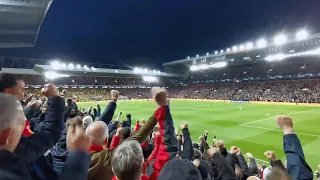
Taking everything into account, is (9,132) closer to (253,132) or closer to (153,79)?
(253,132)

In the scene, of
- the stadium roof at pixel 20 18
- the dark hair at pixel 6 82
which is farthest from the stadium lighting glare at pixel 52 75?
the dark hair at pixel 6 82

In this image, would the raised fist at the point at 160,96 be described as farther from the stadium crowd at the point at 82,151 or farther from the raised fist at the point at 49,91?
the raised fist at the point at 49,91

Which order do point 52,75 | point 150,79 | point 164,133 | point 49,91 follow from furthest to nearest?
1. point 150,79
2. point 52,75
3. point 164,133
4. point 49,91

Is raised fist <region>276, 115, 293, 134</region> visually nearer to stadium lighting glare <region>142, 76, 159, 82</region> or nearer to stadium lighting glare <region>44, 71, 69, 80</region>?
stadium lighting glare <region>44, 71, 69, 80</region>

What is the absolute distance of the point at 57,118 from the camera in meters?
2.06

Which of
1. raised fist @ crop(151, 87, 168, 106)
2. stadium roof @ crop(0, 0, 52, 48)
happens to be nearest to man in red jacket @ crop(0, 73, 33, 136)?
raised fist @ crop(151, 87, 168, 106)

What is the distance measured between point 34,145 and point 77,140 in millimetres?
426

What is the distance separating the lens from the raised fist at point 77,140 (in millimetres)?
1480

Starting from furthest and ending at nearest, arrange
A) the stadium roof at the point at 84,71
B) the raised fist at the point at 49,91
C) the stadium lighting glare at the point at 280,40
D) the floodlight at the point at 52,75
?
the floodlight at the point at 52,75 → the stadium roof at the point at 84,71 → the stadium lighting glare at the point at 280,40 → the raised fist at the point at 49,91

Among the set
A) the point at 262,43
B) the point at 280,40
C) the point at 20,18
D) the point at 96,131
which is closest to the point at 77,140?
the point at 96,131

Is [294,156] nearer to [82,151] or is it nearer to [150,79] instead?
[82,151]

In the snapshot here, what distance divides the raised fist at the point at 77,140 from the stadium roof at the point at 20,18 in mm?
16468

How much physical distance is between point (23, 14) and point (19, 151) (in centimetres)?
1850

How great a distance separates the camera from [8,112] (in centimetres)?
135
